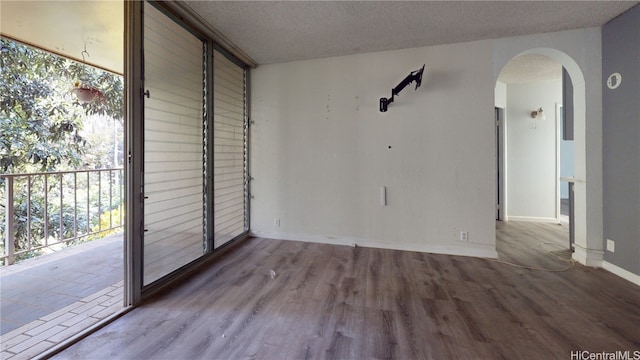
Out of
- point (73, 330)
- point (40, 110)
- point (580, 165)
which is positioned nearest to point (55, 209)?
point (40, 110)

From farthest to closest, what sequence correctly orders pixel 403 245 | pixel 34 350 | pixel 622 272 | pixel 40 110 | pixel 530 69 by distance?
pixel 530 69
pixel 40 110
pixel 403 245
pixel 622 272
pixel 34 350

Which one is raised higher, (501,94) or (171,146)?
(501,94)

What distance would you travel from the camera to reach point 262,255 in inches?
124

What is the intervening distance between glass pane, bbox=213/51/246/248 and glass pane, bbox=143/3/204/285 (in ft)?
0.94

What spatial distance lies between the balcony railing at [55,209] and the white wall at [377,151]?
7.44 ft

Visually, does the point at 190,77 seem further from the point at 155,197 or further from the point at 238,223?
the point at 238,223

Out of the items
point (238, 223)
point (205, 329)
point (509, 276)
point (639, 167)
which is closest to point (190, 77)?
point (238, 223)

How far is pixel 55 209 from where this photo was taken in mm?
3365

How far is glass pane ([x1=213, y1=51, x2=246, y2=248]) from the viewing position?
10.3ft

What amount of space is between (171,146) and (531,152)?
5971mm

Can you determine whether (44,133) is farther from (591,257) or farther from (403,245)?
(591,257)

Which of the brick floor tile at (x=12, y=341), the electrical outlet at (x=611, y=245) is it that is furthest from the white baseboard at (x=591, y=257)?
the brick floor tile at (x=12, y=341)

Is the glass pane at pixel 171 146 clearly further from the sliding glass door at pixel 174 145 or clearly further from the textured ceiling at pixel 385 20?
the textured ceiling at pixel 385 20

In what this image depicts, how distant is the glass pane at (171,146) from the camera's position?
2209 millimetres
